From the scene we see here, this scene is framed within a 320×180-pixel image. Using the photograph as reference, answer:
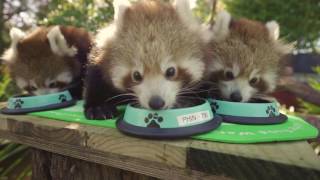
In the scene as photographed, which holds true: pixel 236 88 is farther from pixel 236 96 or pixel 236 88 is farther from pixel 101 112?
pixel 101 112

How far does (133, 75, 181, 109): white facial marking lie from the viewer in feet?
5.71

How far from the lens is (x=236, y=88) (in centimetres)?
231

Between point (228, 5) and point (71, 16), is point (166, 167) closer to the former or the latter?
point (71, 16)

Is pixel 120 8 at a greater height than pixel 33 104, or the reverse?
pixel 120 8

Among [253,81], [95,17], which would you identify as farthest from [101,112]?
[95,17]

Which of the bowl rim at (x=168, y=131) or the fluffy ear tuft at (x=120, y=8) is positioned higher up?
the fluffy ear tuft at (x=120, y=8)

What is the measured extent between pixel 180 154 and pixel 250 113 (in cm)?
61

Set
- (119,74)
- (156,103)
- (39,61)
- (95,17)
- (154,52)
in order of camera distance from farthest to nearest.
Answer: (95,17) → (39,61) → (119,74) → (154,52) → (156,103)

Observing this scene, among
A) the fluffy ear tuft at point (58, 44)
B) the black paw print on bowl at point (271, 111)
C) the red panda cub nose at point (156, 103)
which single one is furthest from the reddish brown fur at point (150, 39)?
the fluffy ear tuft at point (58, 44)

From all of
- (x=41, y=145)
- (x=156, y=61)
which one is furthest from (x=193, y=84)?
(x=41, y=145)

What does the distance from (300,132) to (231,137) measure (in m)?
0.37

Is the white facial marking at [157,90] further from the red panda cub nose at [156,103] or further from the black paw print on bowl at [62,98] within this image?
the black paw print on bowl at [62,98]

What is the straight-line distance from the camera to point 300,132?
5.44ft

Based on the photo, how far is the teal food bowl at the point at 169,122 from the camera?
1.55m
